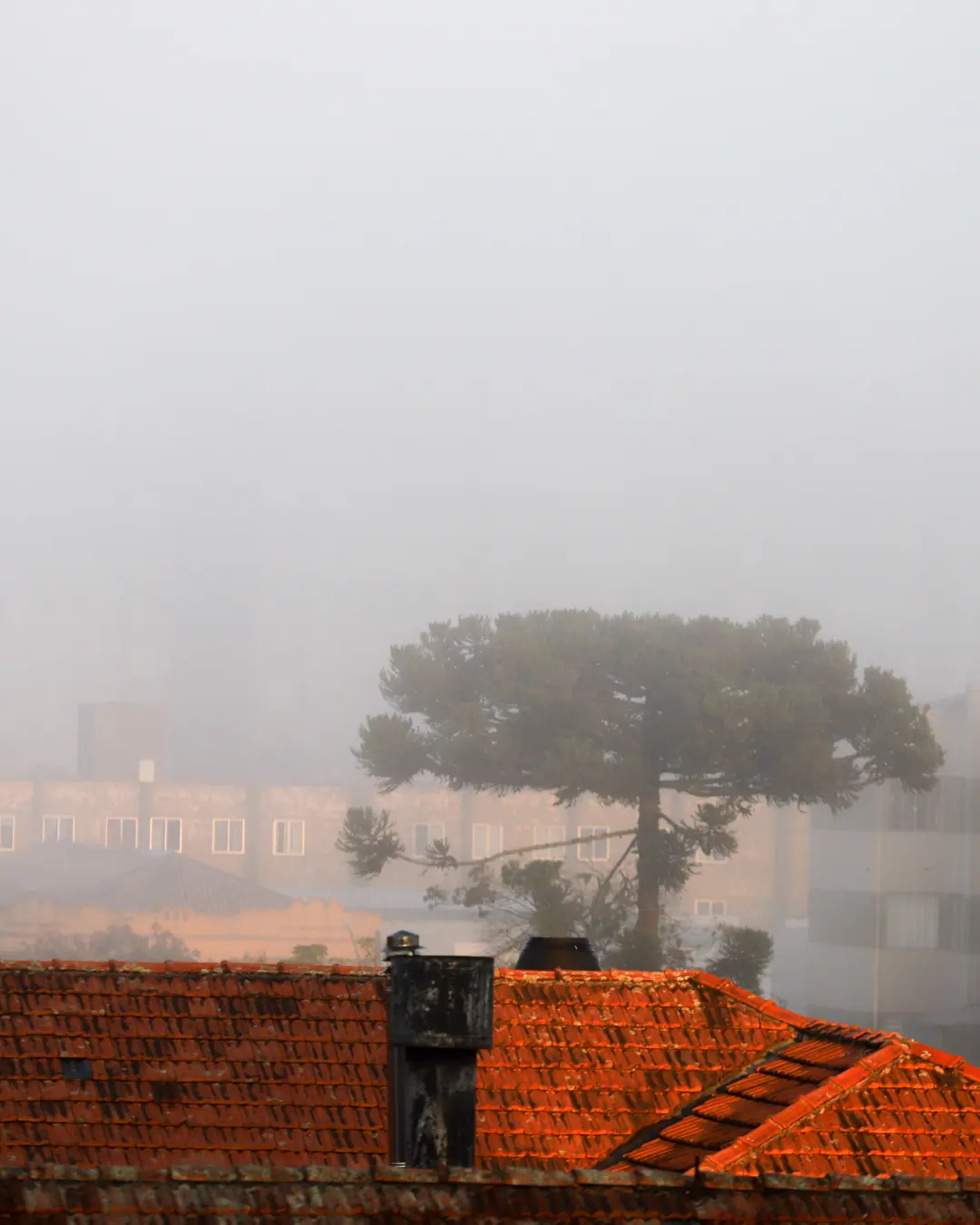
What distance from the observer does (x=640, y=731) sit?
36.5 meters

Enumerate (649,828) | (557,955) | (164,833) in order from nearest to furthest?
(557,955)
(649,828)
(164,833)

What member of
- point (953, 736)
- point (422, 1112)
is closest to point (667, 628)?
point (953, 736)

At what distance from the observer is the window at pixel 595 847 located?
121 feet

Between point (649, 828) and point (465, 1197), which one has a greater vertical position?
point (465, 1197)

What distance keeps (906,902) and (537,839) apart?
27.4ft

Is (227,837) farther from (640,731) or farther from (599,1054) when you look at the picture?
(599,1054)

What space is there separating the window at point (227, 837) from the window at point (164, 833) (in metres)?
0.86

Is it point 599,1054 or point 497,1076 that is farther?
point 599,1054

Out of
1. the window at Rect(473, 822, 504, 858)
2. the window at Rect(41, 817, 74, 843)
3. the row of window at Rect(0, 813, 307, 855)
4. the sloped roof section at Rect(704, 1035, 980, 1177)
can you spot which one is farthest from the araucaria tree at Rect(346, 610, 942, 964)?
the sloped roof section at Rect(704, 1035, 980, 1177)

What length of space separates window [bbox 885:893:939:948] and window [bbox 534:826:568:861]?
7.48 meters

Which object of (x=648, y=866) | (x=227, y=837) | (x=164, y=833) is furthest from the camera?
(x=227, y=837)

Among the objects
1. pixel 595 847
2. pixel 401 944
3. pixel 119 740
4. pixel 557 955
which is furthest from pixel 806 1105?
pixel 119 740

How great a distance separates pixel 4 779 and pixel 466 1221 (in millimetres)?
38974

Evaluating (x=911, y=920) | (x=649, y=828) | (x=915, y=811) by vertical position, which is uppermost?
(x=915, y=811)
